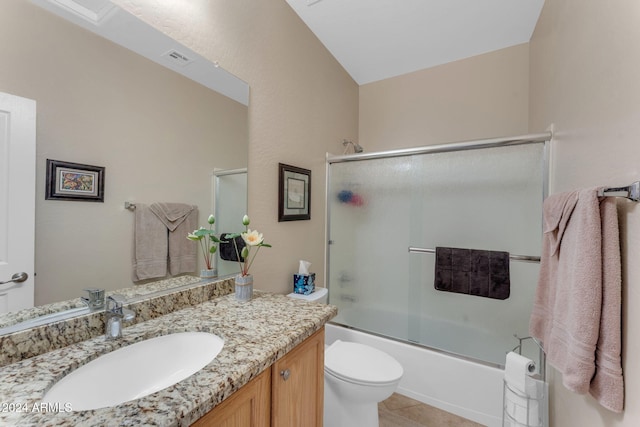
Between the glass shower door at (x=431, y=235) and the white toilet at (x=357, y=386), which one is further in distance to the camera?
the glass shower door at (x=431, y=235)

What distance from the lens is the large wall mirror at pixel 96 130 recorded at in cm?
74

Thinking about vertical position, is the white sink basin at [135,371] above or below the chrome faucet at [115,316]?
below

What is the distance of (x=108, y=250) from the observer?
0.91m

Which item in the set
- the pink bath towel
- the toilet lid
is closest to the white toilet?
the toilet lid

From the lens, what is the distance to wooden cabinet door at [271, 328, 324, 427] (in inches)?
33.4

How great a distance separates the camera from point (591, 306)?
0.82 meters

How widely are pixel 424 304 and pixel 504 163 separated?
1.17 meters

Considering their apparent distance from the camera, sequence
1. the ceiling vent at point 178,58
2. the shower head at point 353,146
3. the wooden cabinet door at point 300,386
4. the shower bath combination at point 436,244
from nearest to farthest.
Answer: the wooden cabinet door at point 300,386 < the ceiling vent at point 178,58 < the shower bath combination at point 436,244 < the shower head at point 353,146

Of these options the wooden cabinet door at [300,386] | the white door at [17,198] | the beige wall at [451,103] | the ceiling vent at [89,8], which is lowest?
the wooden cabinet door at [300,386]

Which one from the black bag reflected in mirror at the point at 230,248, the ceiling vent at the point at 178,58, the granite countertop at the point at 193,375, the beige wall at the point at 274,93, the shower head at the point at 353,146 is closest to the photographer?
the granite countertop at the point at 193,375

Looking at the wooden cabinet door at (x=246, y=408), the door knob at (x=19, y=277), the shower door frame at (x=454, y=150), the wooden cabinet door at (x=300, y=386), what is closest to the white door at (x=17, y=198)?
the door knob at (x=19, y=277)

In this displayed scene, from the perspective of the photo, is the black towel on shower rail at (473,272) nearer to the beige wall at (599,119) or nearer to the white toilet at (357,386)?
the beige wall at (599,119)

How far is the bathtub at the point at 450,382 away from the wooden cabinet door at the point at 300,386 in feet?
3.45

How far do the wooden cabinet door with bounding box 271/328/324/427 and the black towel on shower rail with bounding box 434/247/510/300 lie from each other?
113cm
